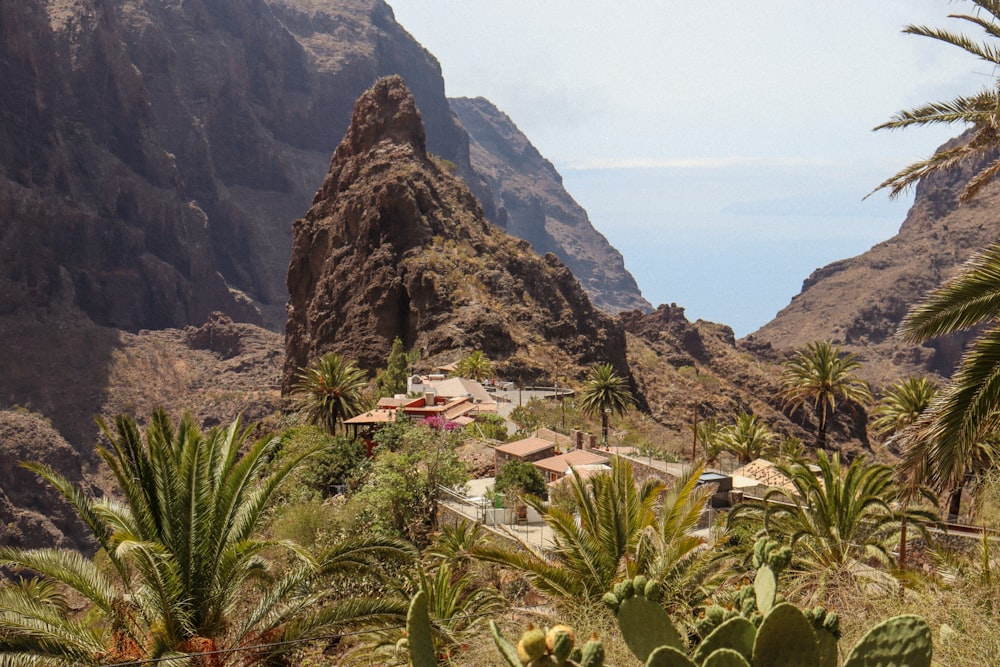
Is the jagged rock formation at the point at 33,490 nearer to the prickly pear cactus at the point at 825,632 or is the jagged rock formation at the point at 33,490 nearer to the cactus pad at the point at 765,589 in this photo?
the cactus pad at the point at 765,589

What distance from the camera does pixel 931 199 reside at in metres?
145

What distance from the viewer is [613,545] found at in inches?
528

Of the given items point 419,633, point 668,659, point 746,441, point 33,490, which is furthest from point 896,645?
point 33,490

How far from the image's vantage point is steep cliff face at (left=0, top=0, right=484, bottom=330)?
407ft

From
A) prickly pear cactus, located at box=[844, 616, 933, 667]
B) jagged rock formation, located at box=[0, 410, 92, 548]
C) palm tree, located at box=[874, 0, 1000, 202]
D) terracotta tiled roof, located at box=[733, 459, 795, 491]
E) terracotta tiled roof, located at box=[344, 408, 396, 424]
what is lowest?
jagged rock formation, located at box=[0, 410, 92, 548]

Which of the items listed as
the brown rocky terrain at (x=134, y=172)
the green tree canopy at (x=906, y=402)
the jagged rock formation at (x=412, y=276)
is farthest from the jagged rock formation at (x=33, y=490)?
the green tree canopy at (x=906, y=402)

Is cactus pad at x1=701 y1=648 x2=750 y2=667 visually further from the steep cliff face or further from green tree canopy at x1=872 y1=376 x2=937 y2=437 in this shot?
the steep cliff face

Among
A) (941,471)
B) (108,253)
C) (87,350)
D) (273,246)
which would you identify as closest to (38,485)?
(87,350)

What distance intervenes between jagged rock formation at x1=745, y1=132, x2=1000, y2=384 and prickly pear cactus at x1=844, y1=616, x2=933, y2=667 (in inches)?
4537

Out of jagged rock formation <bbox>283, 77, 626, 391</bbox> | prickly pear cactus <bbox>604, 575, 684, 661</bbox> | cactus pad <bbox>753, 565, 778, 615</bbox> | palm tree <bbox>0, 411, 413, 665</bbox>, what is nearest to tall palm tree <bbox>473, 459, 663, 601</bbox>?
palm tree <bbox>0, 411, 413, 665</bbox>

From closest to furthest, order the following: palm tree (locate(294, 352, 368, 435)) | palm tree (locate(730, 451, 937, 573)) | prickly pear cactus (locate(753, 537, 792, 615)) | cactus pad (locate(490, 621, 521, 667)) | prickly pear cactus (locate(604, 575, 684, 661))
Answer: cactus pad (locate(490, 621, 521, 667)) < prickly pear cactus (locate(604, 575, 684, 661)) < prickly pear cactus (locate(753, 537, 792, 615)) < palm tree (locate(730, 451, 937, 573)) < palm tree (locate(294, 352, 368, 435))

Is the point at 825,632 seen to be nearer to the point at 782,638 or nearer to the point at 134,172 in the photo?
the point at 782,638

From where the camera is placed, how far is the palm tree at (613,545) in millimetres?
13117

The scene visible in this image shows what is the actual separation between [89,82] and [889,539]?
15459 cm
